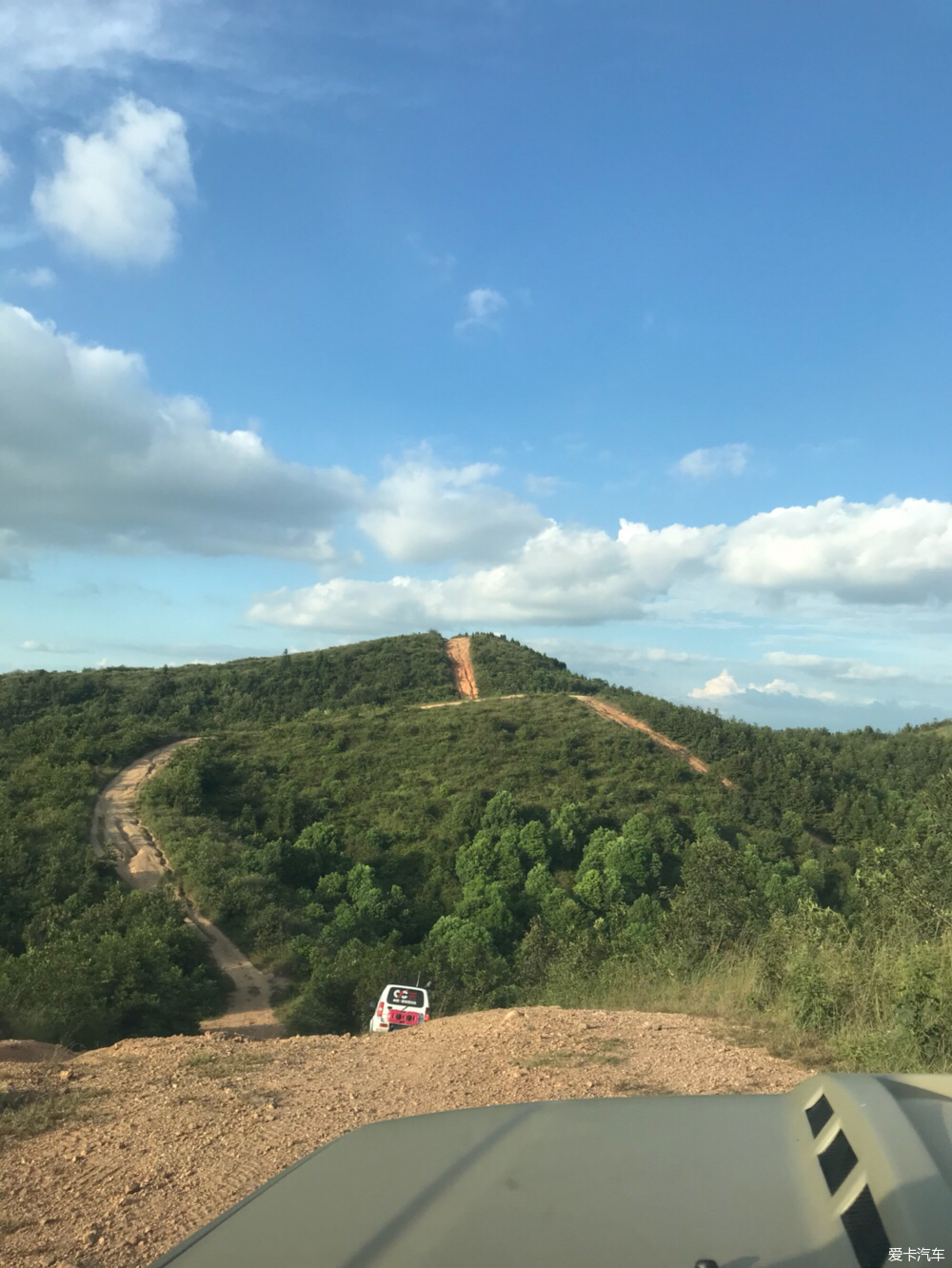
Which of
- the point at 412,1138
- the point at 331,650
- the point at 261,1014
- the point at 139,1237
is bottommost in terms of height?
the point at 261,1014

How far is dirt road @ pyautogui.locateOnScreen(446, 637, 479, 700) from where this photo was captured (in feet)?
216

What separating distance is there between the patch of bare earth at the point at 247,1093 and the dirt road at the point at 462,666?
54.9 m

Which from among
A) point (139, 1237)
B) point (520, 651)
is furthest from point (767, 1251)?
point (520, 651)

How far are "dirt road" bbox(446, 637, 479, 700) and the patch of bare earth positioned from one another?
54943mm

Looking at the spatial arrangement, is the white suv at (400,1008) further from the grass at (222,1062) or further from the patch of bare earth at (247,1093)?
the grass at (222,1062)

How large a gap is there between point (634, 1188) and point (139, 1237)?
315 cm

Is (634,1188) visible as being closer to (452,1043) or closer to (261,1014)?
(452,1043)

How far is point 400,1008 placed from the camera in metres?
14.2

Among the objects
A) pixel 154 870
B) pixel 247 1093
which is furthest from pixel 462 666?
pixel 247 1093

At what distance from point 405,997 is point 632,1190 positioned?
13986 millimetres

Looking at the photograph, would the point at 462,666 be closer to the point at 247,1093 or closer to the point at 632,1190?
the point at 247,1093

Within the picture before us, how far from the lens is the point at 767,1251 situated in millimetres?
1499

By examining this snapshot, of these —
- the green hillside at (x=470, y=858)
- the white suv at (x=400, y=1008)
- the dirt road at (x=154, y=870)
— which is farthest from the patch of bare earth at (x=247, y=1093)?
the dirt road at (x=154, y=870)

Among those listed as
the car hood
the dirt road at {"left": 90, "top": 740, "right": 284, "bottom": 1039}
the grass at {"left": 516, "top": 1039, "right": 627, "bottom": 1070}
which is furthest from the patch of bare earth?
the dirt road at {"left": 90, "top": 740, "right": 284, "bottom": 1039}
